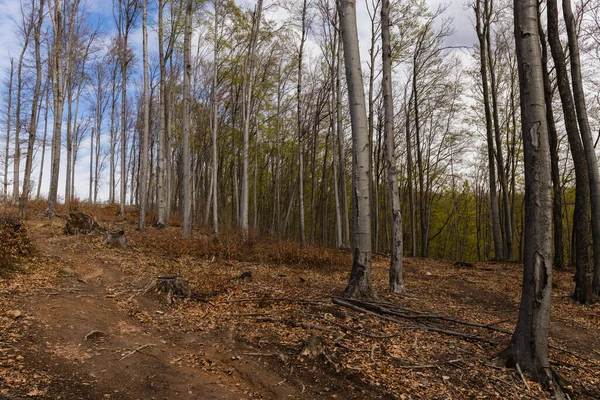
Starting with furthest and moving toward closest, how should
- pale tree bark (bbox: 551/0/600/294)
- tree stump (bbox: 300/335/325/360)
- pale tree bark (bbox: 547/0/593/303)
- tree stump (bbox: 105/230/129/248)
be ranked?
tree stump (bbox: 105/230/129/248)
pale tree bark (bbox: 551/0/600/294)
pale tree bark (bbox: 547/0/593/303)
tree stump (bbox: 300/335/325/360)

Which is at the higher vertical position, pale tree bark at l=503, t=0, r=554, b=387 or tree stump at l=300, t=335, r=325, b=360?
pale tree bark at l=503, t=0, r=554, b=387

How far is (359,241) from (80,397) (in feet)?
12.9

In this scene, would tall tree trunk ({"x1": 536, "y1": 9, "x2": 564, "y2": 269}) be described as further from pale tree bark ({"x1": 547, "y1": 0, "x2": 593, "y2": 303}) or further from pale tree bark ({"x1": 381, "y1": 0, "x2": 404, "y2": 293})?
pale tree bark ({"x1": 381, "y1": 0, "x2": 404, "y2": 293})

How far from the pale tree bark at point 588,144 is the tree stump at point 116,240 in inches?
443

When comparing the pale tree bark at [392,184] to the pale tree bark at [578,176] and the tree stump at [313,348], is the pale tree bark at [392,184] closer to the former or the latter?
the tree stump at [313,348]

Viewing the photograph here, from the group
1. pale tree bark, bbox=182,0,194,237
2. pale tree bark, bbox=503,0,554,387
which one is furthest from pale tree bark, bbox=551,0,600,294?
pale tree bark, bbox=182,0,194,237

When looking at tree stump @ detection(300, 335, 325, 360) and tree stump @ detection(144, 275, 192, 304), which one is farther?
tree stump @ detection(144, 275, 192, 304)

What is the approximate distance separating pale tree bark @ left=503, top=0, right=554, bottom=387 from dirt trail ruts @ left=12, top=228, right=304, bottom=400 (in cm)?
241

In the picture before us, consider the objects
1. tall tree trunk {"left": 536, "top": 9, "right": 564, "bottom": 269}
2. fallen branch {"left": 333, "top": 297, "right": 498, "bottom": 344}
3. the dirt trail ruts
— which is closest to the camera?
the dirt trail ruts

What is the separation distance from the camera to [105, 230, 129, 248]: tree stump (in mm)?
9719

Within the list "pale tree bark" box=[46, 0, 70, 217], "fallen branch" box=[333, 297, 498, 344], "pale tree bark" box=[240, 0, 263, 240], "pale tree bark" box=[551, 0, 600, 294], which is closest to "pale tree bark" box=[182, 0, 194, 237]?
"pale tree bark" box=[240, 0, 263, 240]

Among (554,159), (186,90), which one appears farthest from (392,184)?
(186,90)

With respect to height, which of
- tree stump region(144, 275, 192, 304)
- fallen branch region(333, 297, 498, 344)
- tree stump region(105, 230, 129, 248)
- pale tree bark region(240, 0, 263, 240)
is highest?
pale tree bark region(240, 0, 263, 240)

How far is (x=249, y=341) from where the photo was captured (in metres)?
4.09
